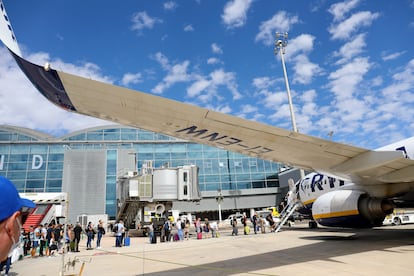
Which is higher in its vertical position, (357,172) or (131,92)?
(131,92)

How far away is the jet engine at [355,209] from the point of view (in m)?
9.80

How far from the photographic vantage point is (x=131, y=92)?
4.91 m

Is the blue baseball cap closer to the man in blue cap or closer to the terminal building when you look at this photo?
the man in blue cap

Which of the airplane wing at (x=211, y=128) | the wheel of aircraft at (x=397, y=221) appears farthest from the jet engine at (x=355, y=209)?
the wheel of aircraft at (x=397, y=221)

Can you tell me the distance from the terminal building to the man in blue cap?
1360 inches

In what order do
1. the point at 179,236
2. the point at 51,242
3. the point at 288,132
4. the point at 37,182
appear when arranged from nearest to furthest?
the point at 288,132
the point at 51,242
the point at 179,236
the point at 37,182

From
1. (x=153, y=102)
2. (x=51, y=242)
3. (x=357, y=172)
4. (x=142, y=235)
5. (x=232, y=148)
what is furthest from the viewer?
(x=142, y=235)

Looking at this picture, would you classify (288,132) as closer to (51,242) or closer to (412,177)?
(412,177)

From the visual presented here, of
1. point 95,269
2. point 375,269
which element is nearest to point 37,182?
point 95,269

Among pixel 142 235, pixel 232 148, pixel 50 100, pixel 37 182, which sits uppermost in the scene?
pixel 37 182

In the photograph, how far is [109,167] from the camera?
139ft

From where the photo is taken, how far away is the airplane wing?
465cm

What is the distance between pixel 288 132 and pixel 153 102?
3.08 metres

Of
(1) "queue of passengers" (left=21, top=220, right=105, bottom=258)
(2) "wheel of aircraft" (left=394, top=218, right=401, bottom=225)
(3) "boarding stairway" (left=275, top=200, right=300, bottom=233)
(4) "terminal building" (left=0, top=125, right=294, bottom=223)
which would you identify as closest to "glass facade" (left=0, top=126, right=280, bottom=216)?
(4) "terminal building" (left=0, top=125, right=294, bottom=223)
